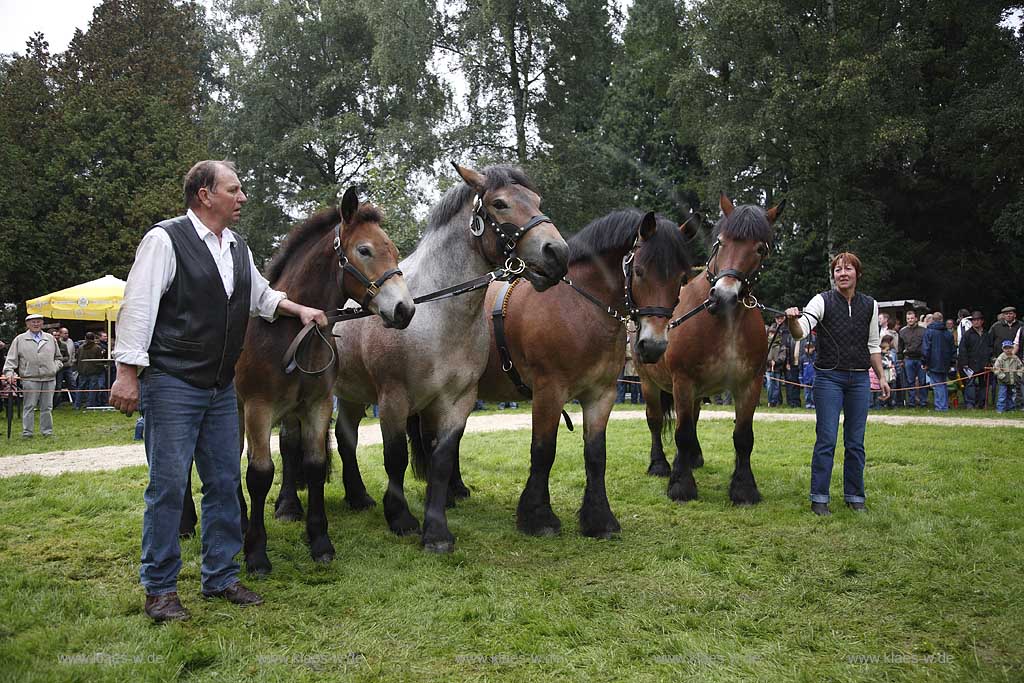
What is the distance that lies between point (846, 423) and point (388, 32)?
76.0 ft

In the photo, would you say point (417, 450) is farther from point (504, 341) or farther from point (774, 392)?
point (774, 392)

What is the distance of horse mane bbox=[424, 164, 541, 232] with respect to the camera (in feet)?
16.3

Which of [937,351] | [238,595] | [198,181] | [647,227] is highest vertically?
Answer: [647,227]

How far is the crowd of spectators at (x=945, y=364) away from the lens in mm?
14469

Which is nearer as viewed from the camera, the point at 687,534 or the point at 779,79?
the point at 687,534

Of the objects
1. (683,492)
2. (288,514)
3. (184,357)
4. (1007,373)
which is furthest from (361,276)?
(1007,373)

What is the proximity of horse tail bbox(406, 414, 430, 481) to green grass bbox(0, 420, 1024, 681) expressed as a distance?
350 mm

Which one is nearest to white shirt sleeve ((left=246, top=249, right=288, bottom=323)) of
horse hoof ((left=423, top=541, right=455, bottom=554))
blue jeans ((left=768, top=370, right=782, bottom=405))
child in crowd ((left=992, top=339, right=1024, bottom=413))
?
horse hoof ((left=423, top=541, right=455, bottom=554))

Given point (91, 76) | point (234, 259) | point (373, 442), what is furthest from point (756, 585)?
point (91, 76)

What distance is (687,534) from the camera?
5570 mm

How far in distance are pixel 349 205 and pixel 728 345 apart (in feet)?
12.2

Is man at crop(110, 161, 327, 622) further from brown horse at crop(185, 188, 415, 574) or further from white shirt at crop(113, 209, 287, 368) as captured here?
brown horse at crop(185, 188, 415, 574)

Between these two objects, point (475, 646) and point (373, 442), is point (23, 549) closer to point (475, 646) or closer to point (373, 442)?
point (475, 646)

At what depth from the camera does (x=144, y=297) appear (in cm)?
361
